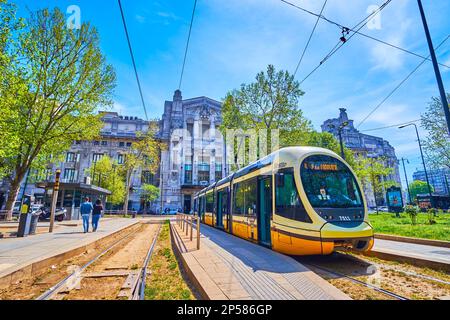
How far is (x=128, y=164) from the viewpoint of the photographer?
34.4m

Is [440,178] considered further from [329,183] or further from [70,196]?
[70,196]

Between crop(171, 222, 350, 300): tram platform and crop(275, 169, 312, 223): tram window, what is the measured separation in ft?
3.67

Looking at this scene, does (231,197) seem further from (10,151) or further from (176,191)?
(176,191)

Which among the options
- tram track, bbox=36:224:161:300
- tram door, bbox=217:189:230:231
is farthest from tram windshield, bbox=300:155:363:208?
tram door, bbox=217:189:230:231

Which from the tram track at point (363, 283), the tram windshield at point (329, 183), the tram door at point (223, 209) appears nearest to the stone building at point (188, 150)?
the tram door at point (223, 209)

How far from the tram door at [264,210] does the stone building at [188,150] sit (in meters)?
40.1

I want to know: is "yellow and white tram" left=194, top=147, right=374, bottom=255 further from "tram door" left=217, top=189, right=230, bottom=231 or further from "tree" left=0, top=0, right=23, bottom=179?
"tree" left=0, top=0, right=23, bottom=179

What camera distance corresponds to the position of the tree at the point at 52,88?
1452 centimetres

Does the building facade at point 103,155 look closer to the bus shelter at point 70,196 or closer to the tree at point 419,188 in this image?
the bus shelter at point 70,196

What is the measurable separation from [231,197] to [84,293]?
786cm

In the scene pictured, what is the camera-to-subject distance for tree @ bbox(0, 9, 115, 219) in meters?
14.5

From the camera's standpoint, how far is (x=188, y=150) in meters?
50.7

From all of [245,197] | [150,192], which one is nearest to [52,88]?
[245,197]

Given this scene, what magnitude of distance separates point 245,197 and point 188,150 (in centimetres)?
4212
